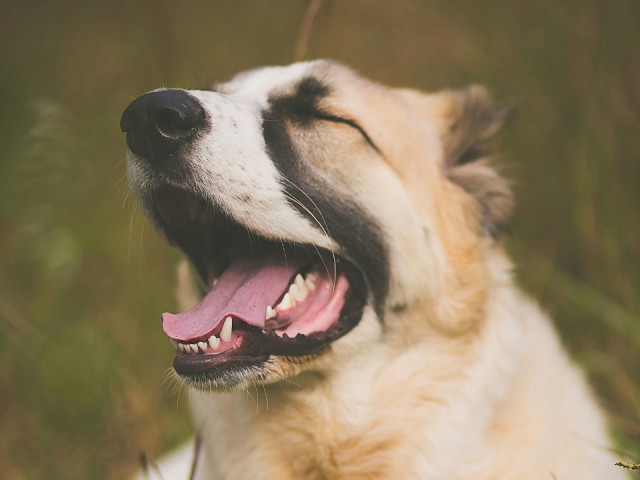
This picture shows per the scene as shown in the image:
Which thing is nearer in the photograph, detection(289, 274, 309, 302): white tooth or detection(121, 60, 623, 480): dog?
detection(121, 60, 623, 480): dog

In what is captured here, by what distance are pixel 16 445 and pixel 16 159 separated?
1.52 meters

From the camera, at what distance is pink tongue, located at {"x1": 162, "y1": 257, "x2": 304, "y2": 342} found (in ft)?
8.05

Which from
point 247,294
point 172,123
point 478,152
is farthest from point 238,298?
point 478,152

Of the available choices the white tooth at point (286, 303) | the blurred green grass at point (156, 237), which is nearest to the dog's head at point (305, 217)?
the white tooth at point (286, 303)

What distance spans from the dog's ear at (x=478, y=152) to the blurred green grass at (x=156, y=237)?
0.57 meters

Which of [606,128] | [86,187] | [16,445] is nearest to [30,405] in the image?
[16,445]

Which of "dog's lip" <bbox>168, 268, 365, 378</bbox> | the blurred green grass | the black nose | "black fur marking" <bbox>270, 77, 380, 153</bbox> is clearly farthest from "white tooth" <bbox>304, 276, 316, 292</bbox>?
the blurred green grass

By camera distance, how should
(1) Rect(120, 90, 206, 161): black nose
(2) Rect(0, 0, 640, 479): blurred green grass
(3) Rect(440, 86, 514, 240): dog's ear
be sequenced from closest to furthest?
1. (1) Rect(120, 90, 206, 161): black nose
2. (3) Rect(440, 86, 514, 240): dog's ear
3. (2) Rect(0, 0, 640, 479): blurred green grass

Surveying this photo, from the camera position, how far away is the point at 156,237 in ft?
16.4

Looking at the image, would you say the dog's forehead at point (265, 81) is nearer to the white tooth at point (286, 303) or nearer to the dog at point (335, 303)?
the dog at point (335, 303)

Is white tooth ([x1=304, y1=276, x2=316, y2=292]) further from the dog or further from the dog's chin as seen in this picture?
the dog's chin

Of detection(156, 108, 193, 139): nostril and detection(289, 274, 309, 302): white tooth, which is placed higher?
detection(156, 108, 193, 139): nostril

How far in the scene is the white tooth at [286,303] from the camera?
255 centimetres

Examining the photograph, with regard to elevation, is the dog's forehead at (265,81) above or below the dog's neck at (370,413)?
above
